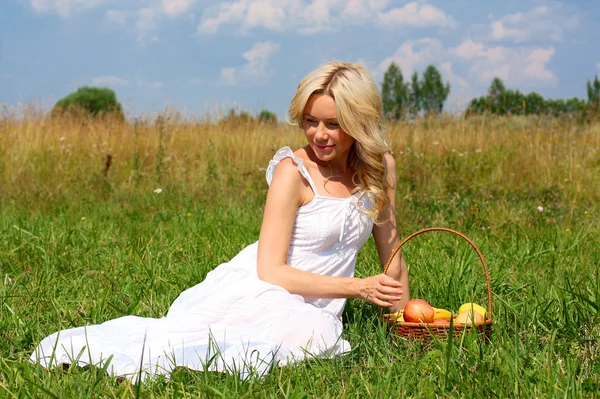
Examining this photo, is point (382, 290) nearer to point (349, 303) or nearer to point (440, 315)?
point (440, 315)

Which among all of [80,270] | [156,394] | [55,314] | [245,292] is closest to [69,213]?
[80,270]

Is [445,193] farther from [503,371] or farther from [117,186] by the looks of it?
[503,371]

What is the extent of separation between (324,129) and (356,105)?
0.56ft

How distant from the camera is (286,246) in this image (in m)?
2.73

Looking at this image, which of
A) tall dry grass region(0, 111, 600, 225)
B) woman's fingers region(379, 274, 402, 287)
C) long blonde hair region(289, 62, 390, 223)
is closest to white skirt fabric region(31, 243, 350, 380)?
woman's fingers region(379, 274, 402, 287)

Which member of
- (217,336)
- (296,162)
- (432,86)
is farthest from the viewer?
(432,86)

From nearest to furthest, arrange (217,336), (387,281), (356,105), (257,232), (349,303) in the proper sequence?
(387,281) → (217,336) → (356,105) → (349,303) → (257,232)

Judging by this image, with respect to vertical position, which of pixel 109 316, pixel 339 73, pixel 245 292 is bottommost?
pixel 109 316

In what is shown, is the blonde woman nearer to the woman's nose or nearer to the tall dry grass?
the woman's nose

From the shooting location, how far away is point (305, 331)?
2.54m

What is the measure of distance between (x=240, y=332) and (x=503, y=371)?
3.31 ft

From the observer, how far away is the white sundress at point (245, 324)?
7.82 ft

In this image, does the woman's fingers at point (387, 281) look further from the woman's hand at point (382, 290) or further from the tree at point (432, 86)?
the tree at point (432, 86)

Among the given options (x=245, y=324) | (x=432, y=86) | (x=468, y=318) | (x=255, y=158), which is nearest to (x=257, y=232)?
(x=245, y=324)
